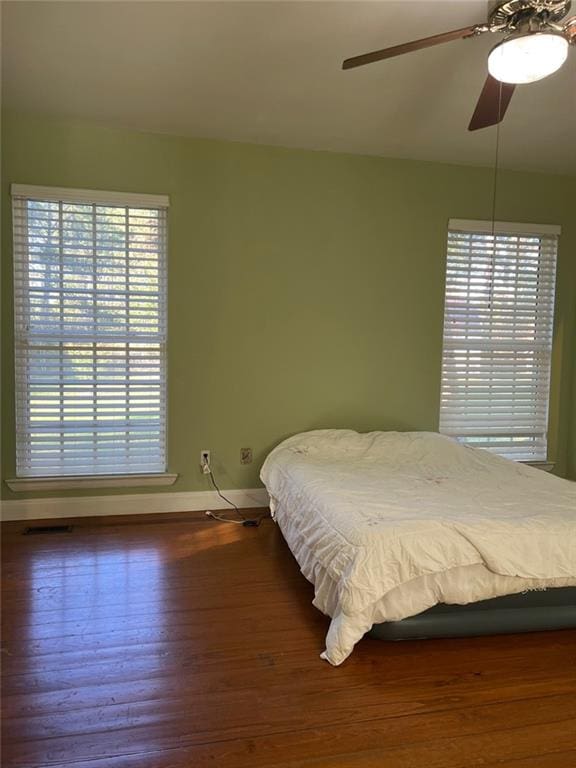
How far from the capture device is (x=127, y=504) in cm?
356

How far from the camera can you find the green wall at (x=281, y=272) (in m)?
3.40

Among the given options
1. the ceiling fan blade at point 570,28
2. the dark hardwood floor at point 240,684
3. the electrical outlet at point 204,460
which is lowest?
the dark hardwood floor at point 240,684

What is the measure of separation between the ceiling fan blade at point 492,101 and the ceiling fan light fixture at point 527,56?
18 cm

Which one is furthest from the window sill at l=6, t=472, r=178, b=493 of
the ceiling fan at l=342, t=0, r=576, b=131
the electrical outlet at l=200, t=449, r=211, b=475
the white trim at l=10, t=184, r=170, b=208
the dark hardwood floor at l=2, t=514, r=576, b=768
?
the ceiling fan at l=342, t=0, r=576, b=131

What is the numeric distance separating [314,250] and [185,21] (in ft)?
5.68

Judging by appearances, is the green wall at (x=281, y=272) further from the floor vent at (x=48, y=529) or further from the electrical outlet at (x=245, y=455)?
the floor vent at (x=48, y=529)

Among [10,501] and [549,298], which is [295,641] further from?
[549,298]

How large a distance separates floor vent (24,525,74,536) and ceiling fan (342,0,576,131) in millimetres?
2979

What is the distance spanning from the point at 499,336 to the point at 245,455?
221 cm

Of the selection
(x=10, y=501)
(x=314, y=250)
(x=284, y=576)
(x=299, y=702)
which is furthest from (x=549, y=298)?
(x=10, y=501)

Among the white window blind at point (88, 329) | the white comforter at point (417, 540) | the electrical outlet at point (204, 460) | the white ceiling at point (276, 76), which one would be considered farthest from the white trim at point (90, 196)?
the white comforter at point (417, 540)

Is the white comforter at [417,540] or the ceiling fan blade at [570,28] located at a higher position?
the ceiling fan blade at [570,28]

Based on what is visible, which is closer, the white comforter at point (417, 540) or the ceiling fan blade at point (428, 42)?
the ceiling fan blade at point (428, 42)

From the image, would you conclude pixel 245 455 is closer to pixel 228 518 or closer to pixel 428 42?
pixel 228 518
